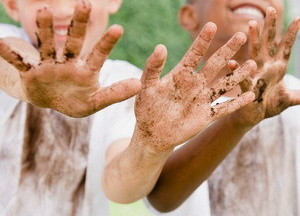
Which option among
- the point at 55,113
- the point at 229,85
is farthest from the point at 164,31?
the point at 229,85

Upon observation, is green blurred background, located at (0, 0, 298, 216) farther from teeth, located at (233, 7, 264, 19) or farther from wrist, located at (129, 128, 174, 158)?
wrist, located at (129, 128, 174, 158)

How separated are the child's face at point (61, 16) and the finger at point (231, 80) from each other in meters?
0.38

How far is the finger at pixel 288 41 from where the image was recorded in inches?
46.1

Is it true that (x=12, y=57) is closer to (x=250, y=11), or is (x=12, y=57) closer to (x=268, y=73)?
(x=268, y=73)

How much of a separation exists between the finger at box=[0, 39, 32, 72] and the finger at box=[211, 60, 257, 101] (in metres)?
0.30

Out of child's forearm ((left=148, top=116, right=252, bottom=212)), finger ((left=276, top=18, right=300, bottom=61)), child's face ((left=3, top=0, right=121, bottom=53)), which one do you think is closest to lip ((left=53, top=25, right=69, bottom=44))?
child's face ((left=3, top=0, right=121, bottom=53))

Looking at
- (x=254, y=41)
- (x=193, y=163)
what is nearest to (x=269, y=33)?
(x=254, y=41)

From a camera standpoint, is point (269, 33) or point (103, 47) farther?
point (269, 33)

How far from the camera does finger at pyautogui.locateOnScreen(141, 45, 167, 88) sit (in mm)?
1026

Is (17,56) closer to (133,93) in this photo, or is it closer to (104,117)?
(133,93)

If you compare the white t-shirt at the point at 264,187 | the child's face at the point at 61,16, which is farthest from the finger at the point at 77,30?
the white t-shirt at the point at 264,187

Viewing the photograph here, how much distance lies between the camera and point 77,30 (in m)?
0.97

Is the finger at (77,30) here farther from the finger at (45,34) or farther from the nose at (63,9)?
the nose at (63,9)

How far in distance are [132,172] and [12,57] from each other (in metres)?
0.31
